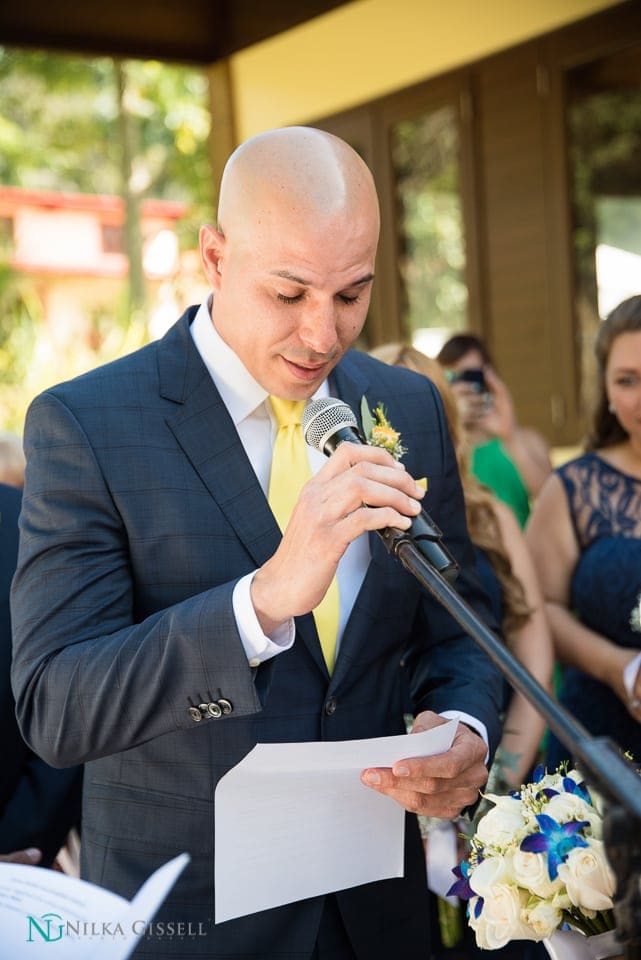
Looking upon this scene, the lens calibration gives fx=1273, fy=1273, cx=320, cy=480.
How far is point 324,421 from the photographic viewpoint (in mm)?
1848

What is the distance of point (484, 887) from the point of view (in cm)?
180

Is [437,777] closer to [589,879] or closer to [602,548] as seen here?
[589,879]

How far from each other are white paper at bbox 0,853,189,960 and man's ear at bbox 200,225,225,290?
1090 mm

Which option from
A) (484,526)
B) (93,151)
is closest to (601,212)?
(484,526)

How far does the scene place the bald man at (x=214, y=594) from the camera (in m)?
1.92

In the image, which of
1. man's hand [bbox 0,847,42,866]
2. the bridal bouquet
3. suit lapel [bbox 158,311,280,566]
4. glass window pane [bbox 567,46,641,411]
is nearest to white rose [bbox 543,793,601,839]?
the bridal bouquet

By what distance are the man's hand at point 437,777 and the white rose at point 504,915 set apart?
23 cm

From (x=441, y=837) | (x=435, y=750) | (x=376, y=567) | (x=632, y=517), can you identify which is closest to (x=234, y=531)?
(x=376, y=567)

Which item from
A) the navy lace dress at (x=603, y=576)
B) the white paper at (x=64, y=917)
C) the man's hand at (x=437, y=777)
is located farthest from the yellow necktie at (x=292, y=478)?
the navy lace dress at (x=603, y=576)

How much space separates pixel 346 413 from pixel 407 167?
632 cm

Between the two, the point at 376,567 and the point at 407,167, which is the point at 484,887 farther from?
the point at 407,167

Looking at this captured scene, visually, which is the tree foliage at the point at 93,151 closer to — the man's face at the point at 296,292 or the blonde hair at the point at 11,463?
the blonde hair at the point at 11,463

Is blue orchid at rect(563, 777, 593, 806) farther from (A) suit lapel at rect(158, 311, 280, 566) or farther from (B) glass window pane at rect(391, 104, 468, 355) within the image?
(B) glass window pane at rect(391, 104, 468, 355)

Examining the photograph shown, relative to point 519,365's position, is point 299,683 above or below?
below
